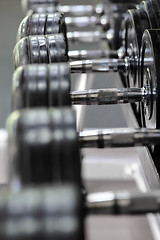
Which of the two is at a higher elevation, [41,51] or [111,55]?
[41,51]

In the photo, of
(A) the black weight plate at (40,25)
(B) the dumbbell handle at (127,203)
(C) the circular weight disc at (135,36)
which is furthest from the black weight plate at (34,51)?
(B) the dumbbell handle at (127,203)

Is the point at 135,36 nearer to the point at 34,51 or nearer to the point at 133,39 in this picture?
the point at 133,39

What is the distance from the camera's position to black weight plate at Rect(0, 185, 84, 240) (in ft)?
1.60

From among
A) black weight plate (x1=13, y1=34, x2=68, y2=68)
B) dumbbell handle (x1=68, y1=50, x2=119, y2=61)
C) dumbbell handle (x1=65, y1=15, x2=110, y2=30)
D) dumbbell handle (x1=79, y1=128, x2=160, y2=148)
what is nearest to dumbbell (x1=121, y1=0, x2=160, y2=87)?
dumbbell handle (x1=68, y1=50, x2=119, y2=61)

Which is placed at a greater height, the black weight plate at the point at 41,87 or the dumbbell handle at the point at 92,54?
the black weight plate at the point at 41,87

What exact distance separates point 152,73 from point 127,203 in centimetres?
41

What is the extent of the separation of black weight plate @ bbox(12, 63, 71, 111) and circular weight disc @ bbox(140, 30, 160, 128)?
0.23m

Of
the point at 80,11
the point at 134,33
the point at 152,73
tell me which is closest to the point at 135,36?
the point at 134,33

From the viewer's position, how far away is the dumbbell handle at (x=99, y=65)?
43.2 inches

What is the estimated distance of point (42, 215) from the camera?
497 mm

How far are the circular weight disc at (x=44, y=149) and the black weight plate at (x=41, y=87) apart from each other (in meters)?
0.10

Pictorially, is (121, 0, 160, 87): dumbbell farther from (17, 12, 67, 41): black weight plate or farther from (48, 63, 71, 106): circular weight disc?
(48, 63, 71, 106): circular weight disc

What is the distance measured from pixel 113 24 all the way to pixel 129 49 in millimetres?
311

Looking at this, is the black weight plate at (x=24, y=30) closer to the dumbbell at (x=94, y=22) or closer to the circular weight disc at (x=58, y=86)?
the dumbbell at (x=94, y=22)
